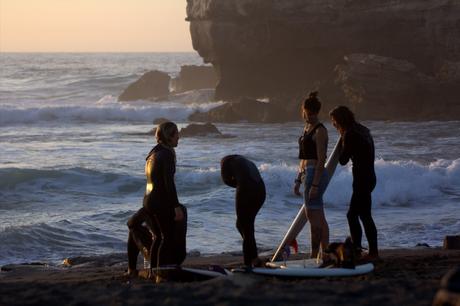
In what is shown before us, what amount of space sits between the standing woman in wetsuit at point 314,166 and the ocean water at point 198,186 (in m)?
3.78

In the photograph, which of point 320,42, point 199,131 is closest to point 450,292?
point 199,131

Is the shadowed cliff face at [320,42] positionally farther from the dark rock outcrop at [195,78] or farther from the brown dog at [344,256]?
the brown dog at [344,256]

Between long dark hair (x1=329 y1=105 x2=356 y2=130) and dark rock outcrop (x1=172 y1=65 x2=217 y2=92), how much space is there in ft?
157

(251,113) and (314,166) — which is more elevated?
(251,113)

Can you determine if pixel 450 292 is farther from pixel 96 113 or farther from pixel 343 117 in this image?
pixel 96 113

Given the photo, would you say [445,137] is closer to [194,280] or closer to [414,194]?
[414,194]

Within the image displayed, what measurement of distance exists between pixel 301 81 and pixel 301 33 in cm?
250

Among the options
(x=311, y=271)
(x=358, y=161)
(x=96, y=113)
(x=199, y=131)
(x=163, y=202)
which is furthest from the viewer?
(x=96, y=113)

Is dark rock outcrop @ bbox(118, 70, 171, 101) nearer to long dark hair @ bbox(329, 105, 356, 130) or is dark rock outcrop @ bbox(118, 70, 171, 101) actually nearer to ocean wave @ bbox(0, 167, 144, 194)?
ocean wave @ bbox(0, 167, 144, 194)

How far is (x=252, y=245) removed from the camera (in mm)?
9023

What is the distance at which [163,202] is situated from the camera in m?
8.70

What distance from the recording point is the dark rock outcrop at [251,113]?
36938mm

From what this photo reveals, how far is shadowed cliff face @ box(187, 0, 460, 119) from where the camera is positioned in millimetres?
36781

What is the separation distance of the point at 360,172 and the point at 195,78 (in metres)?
48.7
